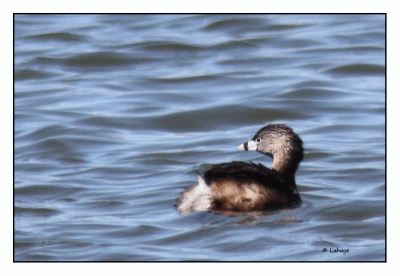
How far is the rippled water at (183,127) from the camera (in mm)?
6574

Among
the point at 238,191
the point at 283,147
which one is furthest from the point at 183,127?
the point at 238,191

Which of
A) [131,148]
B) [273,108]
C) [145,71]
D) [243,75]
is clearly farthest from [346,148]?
[145,71]

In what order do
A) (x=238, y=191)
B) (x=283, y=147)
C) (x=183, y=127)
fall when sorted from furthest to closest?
(x=183, y=127) < (x=283, y=147) < (x=238, y=191)

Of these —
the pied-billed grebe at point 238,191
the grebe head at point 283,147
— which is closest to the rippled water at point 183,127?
the pied-billed grebe at point 238,191

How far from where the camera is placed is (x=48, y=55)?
45.4 feet

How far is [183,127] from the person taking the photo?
10.6 metres

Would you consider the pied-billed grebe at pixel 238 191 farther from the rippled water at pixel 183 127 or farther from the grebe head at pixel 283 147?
the grebe head at pixel 283 147

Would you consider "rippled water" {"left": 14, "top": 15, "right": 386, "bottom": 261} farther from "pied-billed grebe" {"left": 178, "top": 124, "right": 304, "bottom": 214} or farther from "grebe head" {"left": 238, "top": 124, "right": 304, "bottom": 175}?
"grebe head" {"left": 238, "top": 124, "right": 304, "bottom": 175}

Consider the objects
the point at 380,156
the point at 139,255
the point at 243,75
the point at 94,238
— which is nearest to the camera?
the point at 139,255

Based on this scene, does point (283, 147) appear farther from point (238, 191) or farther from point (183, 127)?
point (183, 127)

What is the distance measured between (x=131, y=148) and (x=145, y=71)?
361 centimetres

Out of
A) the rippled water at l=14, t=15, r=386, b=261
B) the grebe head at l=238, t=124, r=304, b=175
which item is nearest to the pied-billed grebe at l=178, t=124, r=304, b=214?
the rippled water at l=14, t=15, r=386, b=261

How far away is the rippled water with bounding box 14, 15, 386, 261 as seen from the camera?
6.57 meters

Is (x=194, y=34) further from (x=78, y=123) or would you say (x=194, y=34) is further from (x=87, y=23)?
(x=78, y=123)
